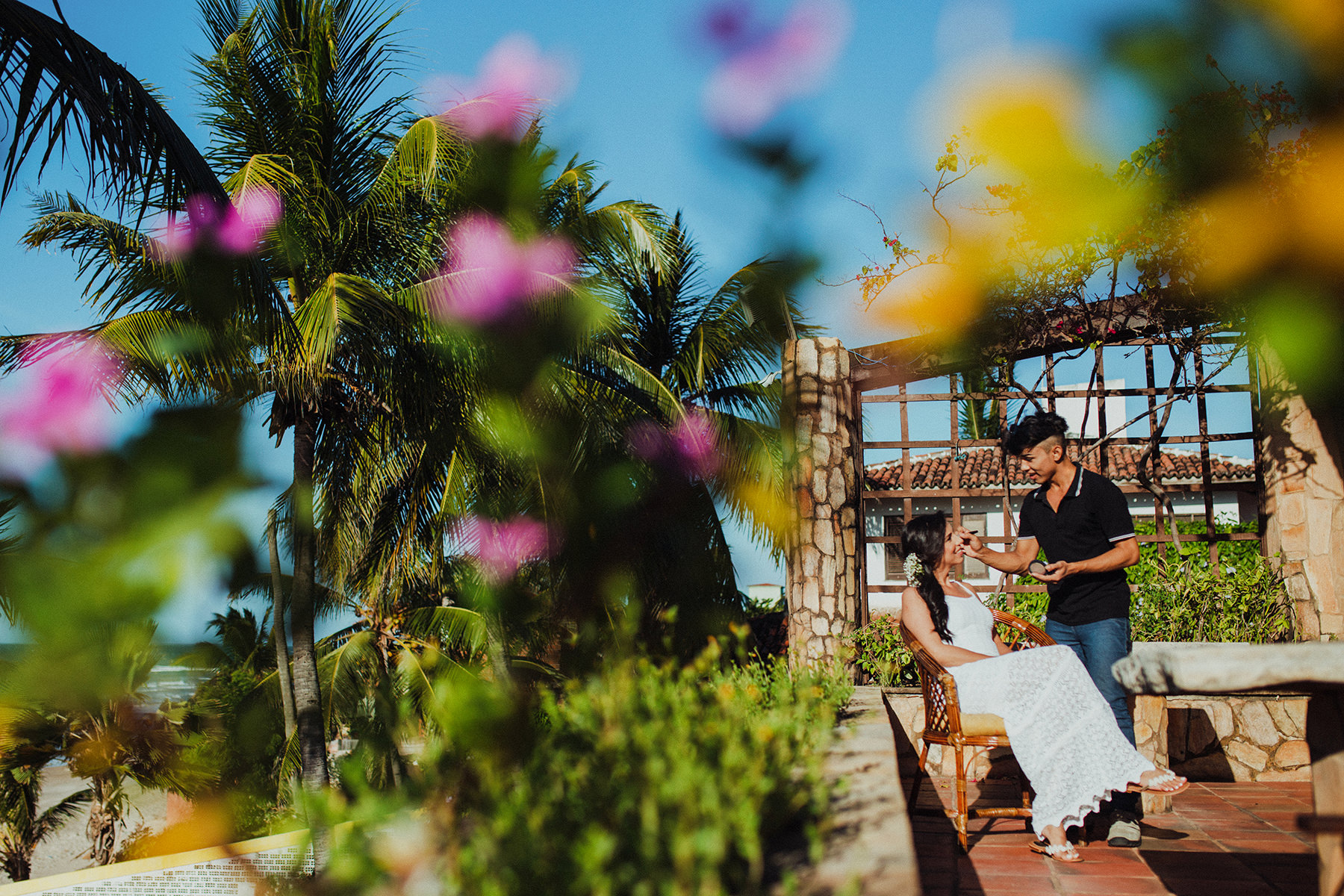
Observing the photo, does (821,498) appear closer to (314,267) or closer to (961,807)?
(961,807)

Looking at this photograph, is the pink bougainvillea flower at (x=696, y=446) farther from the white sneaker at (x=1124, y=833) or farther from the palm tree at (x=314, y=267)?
the white sneaker at (x=1124, y=833)

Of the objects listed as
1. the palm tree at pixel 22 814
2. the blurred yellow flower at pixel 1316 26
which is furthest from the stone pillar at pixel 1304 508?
the palm tree at pixel 22 814

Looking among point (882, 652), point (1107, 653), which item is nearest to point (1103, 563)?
point (1107, 653)

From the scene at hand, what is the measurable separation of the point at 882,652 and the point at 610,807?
4.92 metres

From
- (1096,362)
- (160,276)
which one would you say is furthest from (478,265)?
(1096,362)

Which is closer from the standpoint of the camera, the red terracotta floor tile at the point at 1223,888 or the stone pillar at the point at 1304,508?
the red terracotta floor tile at the point at 1223,888

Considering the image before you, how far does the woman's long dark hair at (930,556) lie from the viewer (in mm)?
4391

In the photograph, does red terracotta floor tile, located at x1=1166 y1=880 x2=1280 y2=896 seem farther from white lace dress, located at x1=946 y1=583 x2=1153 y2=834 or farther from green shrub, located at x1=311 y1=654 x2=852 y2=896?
green shrub, located at x1=311 y1=654 x2=852 y2=896

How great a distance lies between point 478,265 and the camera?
936 centimetres

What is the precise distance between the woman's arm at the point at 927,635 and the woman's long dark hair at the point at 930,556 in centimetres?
4

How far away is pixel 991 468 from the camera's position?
22.2 metres

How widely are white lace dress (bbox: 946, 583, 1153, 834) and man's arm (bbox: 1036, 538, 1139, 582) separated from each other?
496 mm

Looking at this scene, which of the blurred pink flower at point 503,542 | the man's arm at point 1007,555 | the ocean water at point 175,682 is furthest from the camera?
the ocean water at point 175,682

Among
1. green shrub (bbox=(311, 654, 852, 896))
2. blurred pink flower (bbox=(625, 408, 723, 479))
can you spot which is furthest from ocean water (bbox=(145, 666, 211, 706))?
green shrub (bbox=(311, 654, 852, 896))
